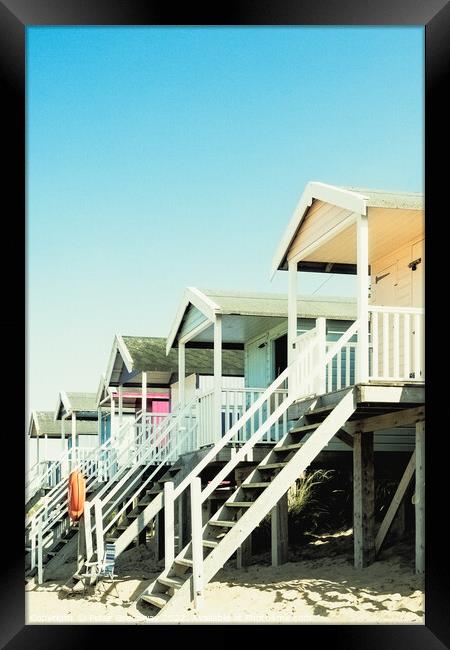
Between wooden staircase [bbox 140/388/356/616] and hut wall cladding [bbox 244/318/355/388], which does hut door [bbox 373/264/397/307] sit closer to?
hut wall cladding [bbox 244/318/355/388]

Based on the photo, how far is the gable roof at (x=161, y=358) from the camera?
1748cm

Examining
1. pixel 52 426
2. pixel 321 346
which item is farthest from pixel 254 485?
pixel 52 426

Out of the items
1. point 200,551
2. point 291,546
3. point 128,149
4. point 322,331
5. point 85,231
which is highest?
point 128,149

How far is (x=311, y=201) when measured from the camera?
36.3ft

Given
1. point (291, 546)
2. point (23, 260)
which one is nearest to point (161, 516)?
point (291, 546)

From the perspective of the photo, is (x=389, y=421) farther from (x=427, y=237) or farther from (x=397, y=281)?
(x=427, y=237)

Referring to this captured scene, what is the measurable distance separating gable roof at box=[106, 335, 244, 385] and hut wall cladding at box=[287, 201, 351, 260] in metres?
6.12

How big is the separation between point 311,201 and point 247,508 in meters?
3.79

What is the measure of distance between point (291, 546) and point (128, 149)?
2174cm

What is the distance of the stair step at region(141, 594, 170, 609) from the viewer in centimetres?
899

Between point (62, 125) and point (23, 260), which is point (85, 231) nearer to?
point (62, 125)

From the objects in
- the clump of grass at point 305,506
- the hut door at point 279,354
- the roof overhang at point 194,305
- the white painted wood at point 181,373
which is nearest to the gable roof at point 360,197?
the roof overhang at point 194,305

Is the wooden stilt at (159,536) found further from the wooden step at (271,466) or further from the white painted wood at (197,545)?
the white painted wood at (197,545)

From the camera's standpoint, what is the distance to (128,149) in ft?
107
